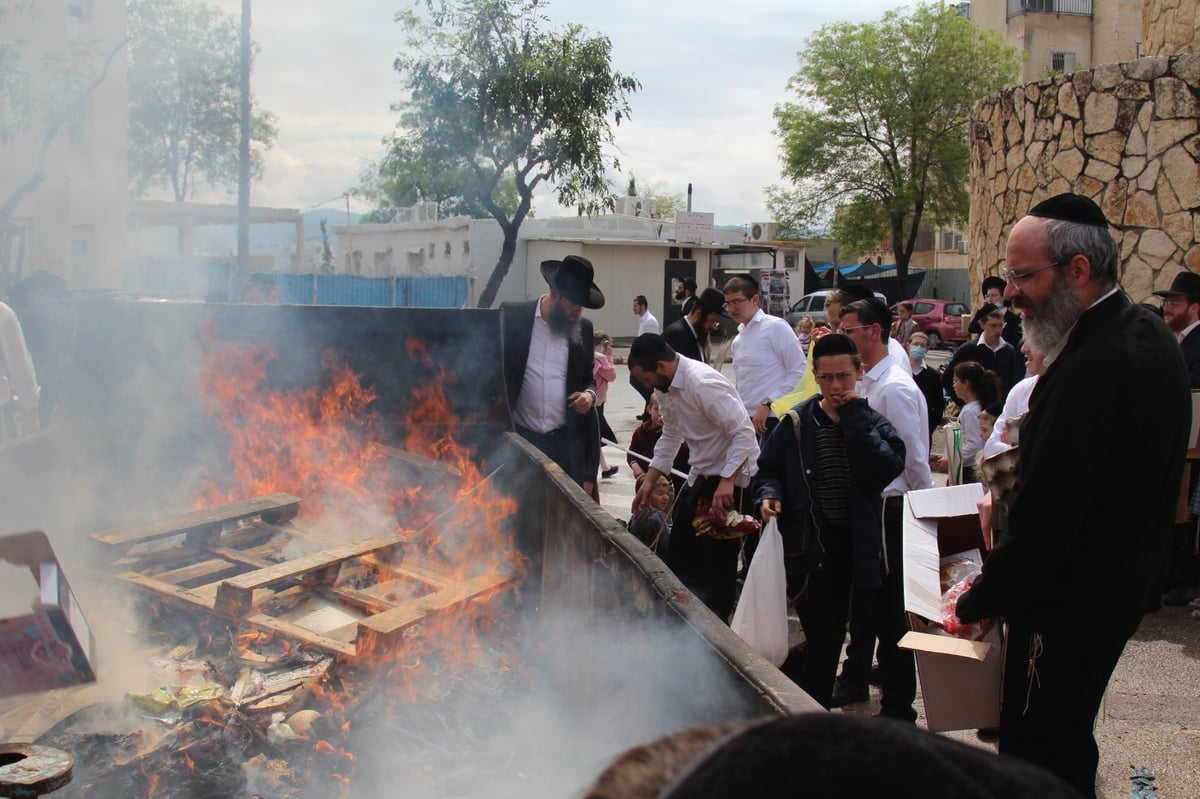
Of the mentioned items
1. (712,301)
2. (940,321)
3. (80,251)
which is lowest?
(712,301)

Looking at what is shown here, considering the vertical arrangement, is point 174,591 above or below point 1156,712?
above

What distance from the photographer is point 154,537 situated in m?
5.50

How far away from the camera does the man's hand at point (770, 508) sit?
4453 mm

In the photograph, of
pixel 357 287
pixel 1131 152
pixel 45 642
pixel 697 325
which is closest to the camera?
pixel 45 642

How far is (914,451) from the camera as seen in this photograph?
470 centimetres

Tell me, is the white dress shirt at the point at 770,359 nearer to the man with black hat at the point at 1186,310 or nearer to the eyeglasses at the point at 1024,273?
the man with black hat at the point at 1186,310

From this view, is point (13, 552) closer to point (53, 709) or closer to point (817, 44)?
point (53, 709)

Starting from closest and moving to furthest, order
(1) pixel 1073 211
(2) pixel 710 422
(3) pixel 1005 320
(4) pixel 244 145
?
(1) pixel 1073 211 < (2) pixel 710 422 < (3) pixel 1005 320 < (4) pixel 244 145

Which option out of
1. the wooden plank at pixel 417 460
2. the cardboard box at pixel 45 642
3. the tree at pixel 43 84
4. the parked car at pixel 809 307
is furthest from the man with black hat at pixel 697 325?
the parked car at pixel 809 307

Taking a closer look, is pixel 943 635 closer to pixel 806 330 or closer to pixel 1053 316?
pixel 1053 316

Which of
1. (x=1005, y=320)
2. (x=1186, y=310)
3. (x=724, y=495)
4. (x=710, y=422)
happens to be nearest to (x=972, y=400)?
(x=1186, y=310)

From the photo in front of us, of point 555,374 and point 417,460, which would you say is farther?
point 417,460

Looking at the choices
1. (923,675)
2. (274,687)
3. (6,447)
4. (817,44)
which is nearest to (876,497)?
(923,675)

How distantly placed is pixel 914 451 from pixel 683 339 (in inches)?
143
